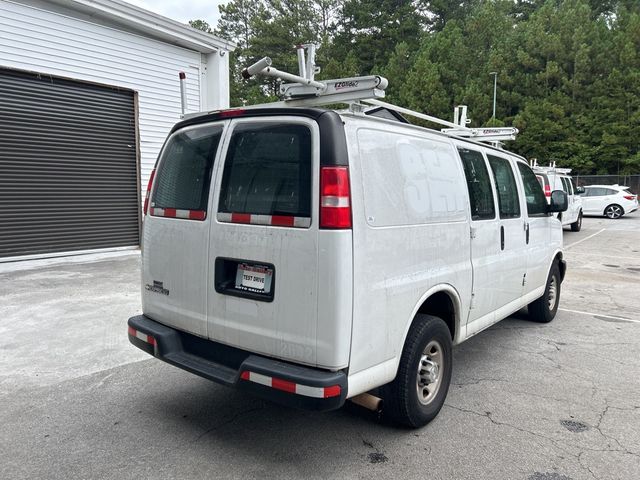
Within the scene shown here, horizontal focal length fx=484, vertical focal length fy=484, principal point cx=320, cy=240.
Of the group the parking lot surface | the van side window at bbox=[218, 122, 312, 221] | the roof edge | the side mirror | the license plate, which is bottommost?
the parking lot surface

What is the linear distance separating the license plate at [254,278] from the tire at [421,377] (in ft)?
3.40

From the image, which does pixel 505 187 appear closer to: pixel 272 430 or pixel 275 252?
pixel 275 252

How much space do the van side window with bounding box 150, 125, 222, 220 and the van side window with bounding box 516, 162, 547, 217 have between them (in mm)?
3392

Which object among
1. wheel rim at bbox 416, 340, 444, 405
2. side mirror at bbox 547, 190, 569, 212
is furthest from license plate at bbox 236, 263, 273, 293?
side mirror at bbox 547, 190, 569, 212

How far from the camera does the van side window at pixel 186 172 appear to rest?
3.23 m

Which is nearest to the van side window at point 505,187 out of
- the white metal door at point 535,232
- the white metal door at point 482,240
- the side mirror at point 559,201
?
the white metal door at point 482,240

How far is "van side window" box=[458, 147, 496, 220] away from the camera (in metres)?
3.96

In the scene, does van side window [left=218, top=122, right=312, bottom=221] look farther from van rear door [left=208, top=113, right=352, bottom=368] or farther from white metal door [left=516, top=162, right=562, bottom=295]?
white metal door [left=516, top=162, right=562, bottom=295]

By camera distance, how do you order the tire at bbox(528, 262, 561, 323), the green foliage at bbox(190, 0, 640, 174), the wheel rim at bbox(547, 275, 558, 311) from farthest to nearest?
the green foliage at bbox(190, 0, 640, 174), the wheel rim at bbox(547, 275, 558, 311), the tire at bbox(528, 262, 561, 323)

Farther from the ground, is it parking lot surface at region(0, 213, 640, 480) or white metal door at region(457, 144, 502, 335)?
white metal door at region(457, 144, 502, 335)

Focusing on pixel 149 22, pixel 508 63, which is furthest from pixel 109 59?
pixel 508 63

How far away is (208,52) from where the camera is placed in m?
12.4

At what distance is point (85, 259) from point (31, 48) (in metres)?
4.19

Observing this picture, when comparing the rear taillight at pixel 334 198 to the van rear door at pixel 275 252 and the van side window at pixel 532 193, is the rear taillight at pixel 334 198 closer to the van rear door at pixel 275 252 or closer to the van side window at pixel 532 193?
the van rear door at pixel 275 252
